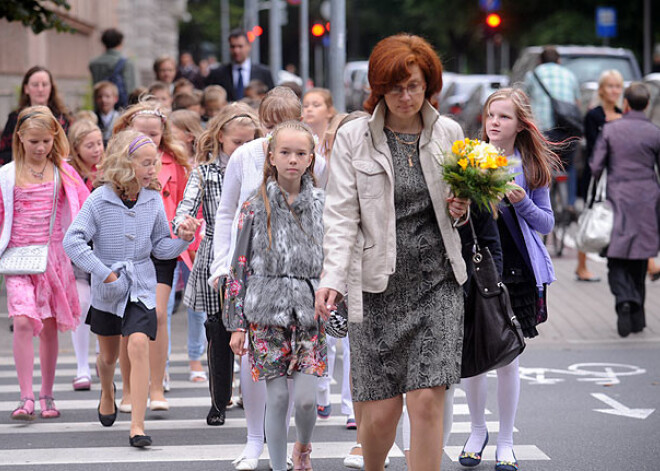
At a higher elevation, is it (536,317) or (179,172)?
(179,172)

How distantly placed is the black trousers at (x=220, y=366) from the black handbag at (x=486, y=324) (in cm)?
146

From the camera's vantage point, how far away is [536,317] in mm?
6285

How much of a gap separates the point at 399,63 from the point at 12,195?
3.42 m

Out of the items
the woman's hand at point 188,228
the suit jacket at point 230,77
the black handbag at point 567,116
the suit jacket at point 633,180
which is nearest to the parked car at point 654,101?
the black handbag at point 567,116

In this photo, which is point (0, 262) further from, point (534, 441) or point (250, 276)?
point (534, 441)

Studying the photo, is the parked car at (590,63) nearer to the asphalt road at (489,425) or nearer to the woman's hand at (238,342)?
the asphalt road at (489,425)

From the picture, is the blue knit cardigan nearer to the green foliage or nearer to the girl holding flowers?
the girl holding flowers

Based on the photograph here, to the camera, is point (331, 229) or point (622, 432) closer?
point (331, 229)

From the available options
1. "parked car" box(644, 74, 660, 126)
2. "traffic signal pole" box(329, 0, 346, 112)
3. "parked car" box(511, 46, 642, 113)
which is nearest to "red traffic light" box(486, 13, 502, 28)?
"parked car" box(511, 46, 642, 113)

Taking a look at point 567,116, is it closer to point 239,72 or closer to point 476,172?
point 239,72

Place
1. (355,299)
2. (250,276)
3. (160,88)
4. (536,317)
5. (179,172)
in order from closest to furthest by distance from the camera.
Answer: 1. (355,299)
2. (250,276)
3. (536,317)
4. (179,172)
5. (160,88)

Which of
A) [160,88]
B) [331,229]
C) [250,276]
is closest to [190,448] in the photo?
[250,276]

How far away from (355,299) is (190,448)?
2262 millimetres

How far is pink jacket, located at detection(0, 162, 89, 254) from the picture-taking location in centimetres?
741
